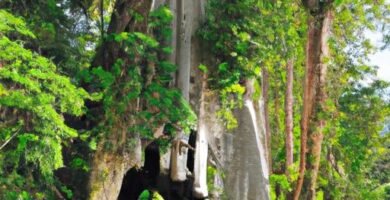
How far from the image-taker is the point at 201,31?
27.8 ft

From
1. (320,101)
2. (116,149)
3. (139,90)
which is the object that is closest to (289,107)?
(320,101)

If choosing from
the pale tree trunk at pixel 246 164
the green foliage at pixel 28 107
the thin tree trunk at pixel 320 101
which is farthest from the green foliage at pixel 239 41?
the green foliage at pixel 28 107

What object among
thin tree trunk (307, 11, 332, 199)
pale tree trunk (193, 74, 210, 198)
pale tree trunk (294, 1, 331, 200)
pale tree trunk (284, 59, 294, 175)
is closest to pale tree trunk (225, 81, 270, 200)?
pale tree trunk (193, 74, 210, 198)

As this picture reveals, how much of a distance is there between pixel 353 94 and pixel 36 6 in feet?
26.9

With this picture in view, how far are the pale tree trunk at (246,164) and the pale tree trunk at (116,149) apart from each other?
1822 millimetres

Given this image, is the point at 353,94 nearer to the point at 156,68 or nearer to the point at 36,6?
the point at 156,68

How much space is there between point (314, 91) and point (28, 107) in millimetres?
6039

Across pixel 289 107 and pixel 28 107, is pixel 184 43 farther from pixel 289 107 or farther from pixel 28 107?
pixel 289 107

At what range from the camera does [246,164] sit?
8.59 m

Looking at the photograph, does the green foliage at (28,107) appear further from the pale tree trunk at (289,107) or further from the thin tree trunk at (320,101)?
the pale tree trunk at (289,107)

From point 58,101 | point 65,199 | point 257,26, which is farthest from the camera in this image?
point 257,26

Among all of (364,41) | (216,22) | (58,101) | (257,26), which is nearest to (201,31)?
(216,22)

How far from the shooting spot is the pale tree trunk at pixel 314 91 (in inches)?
393

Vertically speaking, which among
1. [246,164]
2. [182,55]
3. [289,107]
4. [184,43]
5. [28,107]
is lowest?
[246,164]
